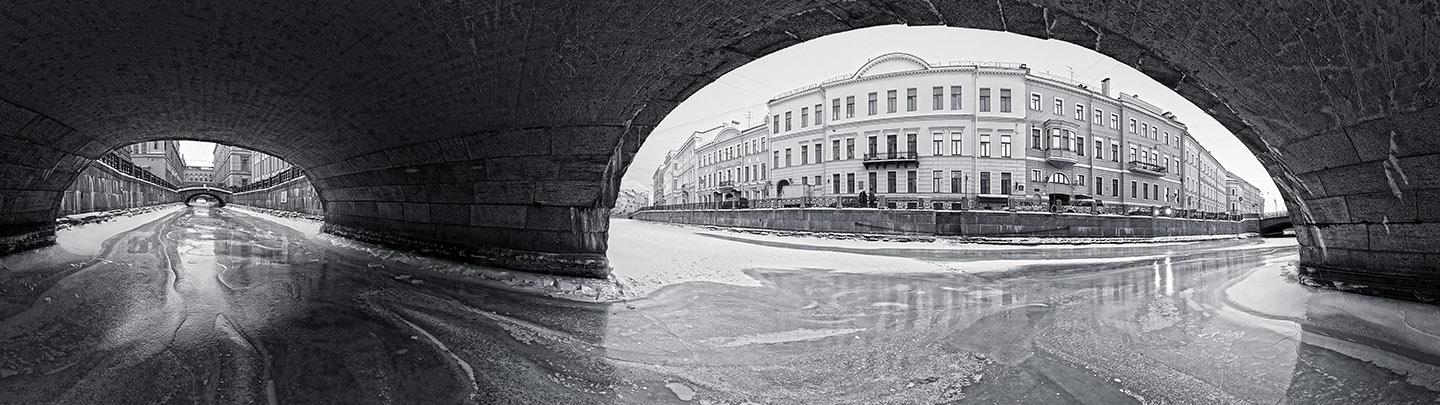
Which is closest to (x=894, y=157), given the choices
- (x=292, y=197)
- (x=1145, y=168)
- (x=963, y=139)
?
(x=963, y=139)

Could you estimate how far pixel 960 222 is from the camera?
23469 millimetres

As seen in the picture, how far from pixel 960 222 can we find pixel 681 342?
21.7m

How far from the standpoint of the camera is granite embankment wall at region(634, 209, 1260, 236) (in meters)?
23.5

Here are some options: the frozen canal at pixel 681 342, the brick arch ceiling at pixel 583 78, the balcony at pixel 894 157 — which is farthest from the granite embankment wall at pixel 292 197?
the balcony at pixel 894 157

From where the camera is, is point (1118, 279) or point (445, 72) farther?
point (1118, 279)

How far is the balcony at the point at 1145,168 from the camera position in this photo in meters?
42.7

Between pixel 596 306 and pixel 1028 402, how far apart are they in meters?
4.27

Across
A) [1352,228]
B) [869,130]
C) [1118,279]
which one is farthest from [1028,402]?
[869,130]

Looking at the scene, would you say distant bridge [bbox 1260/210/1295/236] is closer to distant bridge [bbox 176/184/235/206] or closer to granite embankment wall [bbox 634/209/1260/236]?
granite embankment wall [bbox 634/209/1260/236]

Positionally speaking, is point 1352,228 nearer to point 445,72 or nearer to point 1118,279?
point 1118,279

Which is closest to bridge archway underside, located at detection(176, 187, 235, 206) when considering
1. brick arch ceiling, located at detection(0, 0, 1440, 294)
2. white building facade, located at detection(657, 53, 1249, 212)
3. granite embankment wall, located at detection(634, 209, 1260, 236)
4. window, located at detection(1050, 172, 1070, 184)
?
white building facade, located at detection(657, 53, 1249, 212)

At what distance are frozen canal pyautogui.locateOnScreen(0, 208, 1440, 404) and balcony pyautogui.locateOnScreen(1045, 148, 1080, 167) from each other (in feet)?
108

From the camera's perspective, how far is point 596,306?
19.9 feet

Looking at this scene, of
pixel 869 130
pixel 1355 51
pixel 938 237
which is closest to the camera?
pixel 1355 51
